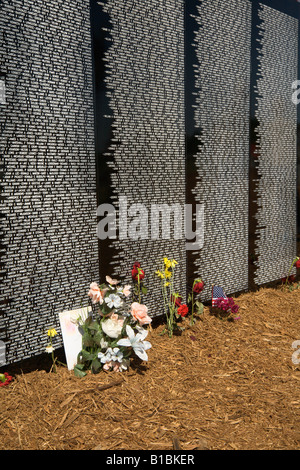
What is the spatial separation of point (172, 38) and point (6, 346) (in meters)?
3.95

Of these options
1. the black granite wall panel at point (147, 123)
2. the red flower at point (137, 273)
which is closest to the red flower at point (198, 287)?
the black granite wall panel at point (147, 123)

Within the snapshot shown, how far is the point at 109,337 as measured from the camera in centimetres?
371

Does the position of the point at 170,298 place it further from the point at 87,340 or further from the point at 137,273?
the point at 87,340

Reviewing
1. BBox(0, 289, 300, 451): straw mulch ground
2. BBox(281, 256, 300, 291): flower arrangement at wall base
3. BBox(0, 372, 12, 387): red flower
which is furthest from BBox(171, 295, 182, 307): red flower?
BBox(281, 256, 300, 291): flower arrangement at wall base

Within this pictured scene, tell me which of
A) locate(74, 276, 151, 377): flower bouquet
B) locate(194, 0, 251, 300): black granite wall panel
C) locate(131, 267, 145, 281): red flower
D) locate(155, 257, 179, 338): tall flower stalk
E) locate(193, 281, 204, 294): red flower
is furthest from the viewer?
locate(194, 0, 251, 300): black granite wall panel

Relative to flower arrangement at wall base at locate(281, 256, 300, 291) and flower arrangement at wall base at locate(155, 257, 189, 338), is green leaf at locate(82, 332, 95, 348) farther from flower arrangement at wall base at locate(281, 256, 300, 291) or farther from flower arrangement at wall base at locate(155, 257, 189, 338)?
flower arrangement at wall base at locate(281, 256, 300, 291)

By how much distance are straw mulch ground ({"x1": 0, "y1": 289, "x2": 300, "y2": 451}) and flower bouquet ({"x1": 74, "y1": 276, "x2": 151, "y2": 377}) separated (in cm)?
15

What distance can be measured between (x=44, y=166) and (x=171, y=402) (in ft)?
8.01

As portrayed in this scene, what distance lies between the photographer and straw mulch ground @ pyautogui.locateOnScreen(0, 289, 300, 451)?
110 inches

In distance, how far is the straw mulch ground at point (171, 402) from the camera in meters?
2.79

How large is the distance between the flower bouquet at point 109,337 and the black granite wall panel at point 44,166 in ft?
1.12

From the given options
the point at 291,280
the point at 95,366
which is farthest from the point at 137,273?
the point at 291,280

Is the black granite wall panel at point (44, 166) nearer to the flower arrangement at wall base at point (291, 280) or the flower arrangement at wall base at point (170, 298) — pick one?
the flower arrangement at wall base at point (170, 298)
